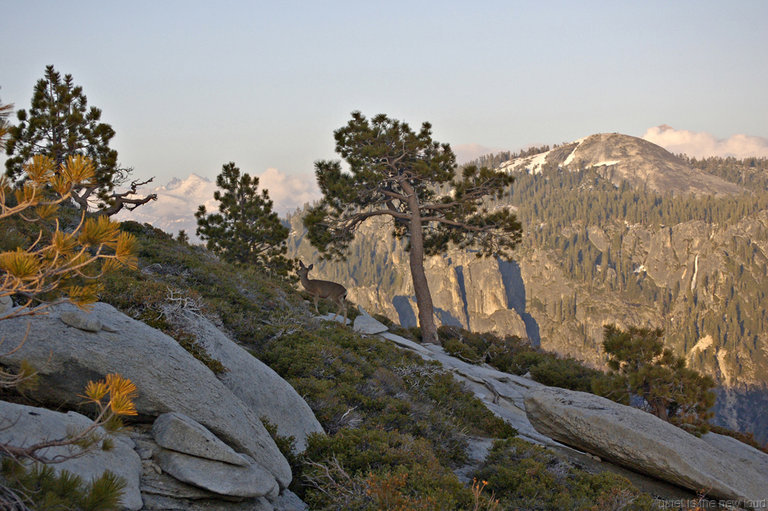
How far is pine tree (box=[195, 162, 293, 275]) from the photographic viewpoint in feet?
94.7

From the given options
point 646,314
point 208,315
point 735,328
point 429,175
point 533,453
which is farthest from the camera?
point 646,314

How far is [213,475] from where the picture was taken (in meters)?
4.79

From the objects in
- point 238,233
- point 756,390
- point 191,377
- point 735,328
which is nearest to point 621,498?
point 191,377

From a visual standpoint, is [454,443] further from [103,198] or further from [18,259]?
[103,198]

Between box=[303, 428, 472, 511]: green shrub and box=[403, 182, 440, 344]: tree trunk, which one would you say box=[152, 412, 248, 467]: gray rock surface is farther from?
box=[403, 182, 440, 344]: tree trunk

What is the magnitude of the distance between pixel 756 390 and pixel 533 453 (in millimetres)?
172575

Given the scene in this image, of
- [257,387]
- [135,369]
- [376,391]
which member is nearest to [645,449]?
[376,391]

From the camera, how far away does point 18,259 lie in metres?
3.12

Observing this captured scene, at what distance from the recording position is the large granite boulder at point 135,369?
506 cm

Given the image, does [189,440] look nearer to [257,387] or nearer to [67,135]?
[257,387]

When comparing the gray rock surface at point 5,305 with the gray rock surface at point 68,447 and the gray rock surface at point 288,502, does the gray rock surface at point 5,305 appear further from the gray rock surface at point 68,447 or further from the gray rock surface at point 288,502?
the gray rock surface at point 288,502

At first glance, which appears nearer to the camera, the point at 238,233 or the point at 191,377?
the point at 191,377

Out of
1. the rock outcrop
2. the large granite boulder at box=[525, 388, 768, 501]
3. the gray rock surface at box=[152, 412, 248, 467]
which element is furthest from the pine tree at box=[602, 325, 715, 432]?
the gray rock surface at box=[152, 412, 248, 467]

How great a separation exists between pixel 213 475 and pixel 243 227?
998 inches
